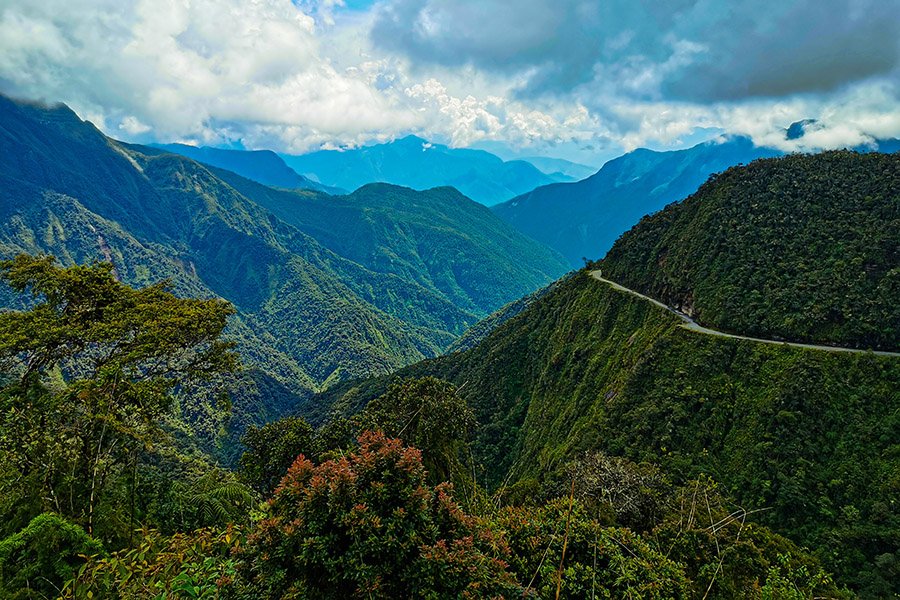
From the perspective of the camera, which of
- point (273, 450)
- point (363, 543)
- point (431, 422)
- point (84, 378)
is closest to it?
point (363, 543)

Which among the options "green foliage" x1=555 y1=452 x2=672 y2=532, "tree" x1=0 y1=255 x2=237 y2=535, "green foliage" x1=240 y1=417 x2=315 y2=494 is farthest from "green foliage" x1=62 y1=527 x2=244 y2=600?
"green foliage" x1=240 y1=417 x2=315 y2=494

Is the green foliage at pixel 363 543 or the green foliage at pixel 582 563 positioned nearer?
the green foliage at pixel 363 543

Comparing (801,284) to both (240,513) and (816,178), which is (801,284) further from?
(240,513)

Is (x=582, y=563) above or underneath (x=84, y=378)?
underneath

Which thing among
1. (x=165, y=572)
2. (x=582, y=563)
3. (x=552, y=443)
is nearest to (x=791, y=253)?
(x=552, y=443)

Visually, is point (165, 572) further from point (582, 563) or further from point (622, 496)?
point (622, 496)

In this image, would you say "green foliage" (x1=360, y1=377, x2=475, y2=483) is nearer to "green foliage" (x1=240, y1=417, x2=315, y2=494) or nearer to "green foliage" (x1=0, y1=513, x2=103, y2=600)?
"green foliage" (x1=240, y1=417, x2=315, y2=494)

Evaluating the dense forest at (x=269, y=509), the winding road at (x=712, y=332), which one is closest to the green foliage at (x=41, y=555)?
the dense forest at (x=269, y=509)

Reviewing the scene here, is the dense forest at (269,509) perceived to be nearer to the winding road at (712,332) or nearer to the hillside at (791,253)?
the winding road at (712,332)

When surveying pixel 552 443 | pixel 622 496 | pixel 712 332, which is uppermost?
pixel 712 332
